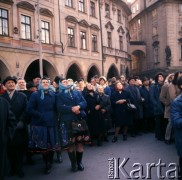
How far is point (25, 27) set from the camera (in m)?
19.0

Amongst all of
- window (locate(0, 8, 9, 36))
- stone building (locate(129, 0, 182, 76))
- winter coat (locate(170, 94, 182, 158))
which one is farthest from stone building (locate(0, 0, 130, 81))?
winter coat (locate(170, 94, 182, 158))

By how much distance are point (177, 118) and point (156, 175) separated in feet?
5.18

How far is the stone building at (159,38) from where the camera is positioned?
119 ft

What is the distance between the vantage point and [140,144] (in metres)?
8.25

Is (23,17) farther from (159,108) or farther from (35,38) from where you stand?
(159,108)

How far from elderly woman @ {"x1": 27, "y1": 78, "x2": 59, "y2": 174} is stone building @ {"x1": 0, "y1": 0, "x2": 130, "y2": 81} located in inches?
458

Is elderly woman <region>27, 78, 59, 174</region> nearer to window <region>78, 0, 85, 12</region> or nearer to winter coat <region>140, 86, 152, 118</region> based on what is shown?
winter coat <region>140, 86, 152, 118</region>

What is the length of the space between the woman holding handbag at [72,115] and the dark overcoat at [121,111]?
10.1ft

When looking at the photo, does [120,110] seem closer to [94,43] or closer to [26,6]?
[26,6]

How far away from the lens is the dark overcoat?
29.5 feet

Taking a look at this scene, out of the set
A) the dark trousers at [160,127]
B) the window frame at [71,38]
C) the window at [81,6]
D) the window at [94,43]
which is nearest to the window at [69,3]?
the window at [81,6]

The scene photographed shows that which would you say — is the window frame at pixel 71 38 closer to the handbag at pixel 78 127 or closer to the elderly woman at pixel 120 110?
the elderly woman at pixel 120 110

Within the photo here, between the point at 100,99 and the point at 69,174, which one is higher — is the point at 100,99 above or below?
above

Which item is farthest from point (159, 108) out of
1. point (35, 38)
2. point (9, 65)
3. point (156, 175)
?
point (35, 38)
